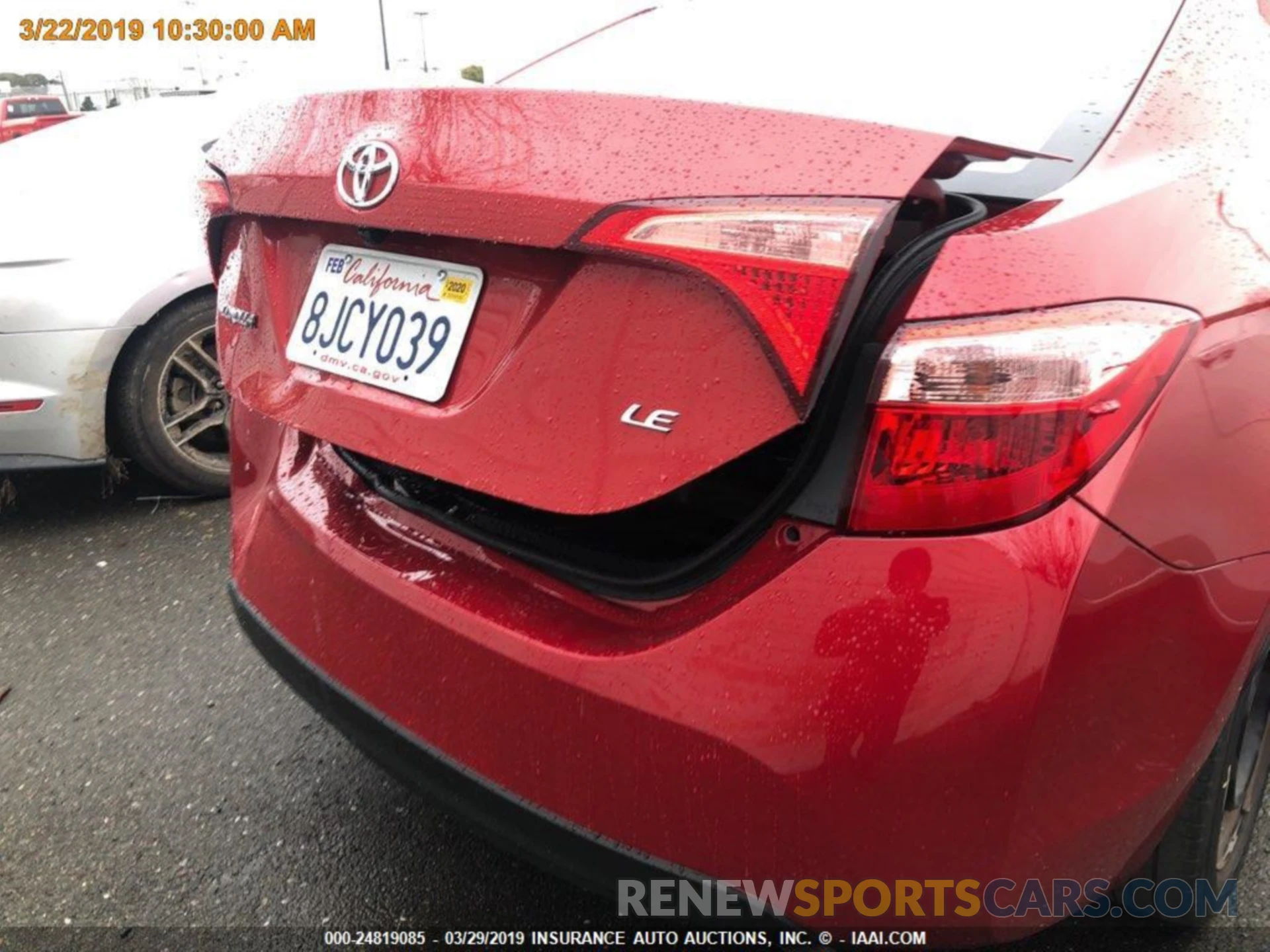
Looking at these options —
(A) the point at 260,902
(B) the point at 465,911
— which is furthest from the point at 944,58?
(A) the point at 260,902

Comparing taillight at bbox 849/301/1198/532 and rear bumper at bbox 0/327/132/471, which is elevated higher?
taillight at bbox 849/301/1198/532

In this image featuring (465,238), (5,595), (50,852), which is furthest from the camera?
(5,595)

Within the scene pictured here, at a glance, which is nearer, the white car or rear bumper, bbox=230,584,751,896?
rear bumper, bbox=230,584,751,896

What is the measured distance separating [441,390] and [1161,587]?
0.88 metres

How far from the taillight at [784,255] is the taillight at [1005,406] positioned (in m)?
0.10

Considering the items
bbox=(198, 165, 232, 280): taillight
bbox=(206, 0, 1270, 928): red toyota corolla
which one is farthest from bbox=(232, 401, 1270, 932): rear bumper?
bbox=(198, 165, 232, 280): taillight

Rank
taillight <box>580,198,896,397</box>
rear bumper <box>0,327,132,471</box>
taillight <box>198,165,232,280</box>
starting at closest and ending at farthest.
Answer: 1. taillight <box>580,198,896,397</box>
2. taillight <box>198,165,232,280</box>
3. rear bumper <box>0,327,132,471</box>

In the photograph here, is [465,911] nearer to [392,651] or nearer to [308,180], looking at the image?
[392,651]

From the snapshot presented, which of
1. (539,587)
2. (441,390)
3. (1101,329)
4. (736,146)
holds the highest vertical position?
(736,146)

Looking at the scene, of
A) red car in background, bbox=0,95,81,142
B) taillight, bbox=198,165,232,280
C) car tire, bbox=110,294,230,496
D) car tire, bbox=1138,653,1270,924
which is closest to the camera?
car tire, bbox=1138,653,1270,924

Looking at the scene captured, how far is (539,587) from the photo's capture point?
4.37ft

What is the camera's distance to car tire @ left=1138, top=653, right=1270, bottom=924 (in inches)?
57.7

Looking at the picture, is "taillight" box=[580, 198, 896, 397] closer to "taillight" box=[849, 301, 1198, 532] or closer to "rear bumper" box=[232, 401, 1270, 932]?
"taillight" box=[849, 301, 1198, 532]

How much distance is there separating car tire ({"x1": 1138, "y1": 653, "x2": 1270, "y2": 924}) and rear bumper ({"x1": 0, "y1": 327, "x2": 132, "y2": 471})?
297 centimetres
